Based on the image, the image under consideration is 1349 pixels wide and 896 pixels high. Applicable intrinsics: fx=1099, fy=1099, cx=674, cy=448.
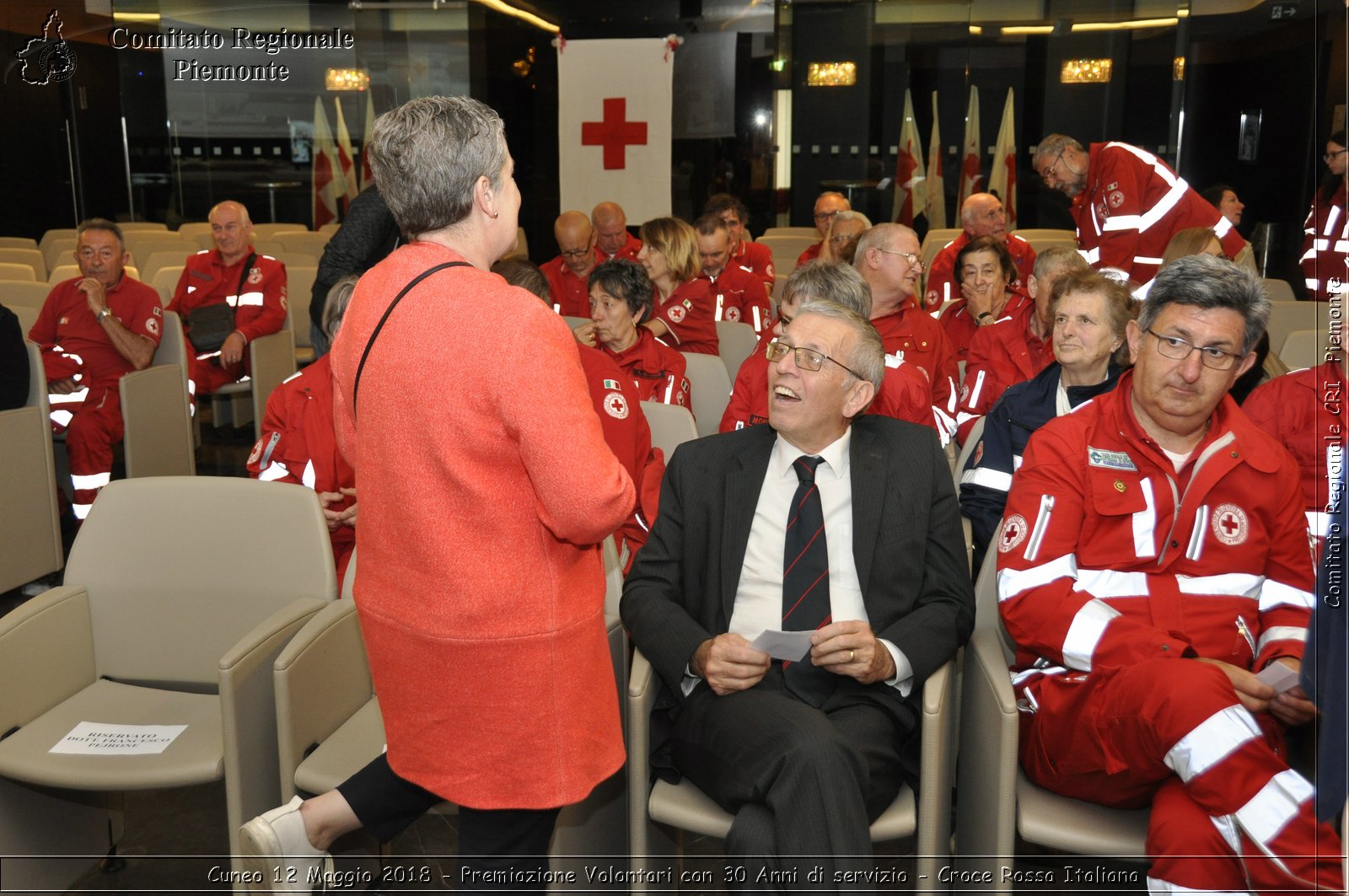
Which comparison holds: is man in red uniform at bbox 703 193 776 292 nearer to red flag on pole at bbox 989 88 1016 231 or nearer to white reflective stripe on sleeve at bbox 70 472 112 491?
red flag on pole at bbox 989 88 1016 231

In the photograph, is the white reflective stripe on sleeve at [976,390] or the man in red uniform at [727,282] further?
the man in red uniform at [727,282]

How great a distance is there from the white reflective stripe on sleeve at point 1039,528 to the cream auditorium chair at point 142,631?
4.73 feet

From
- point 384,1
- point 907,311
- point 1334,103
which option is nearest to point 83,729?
point 907,311

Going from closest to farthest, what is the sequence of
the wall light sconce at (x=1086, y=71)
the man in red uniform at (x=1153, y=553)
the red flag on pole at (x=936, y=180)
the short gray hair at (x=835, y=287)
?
1. the man in red uniform at (x=1153, y=553)
2. the short gray hair at (x=835, y=287)
3. the wall light sconce at (x=1086, y=71)
4. the red flag on pole at (x=936, y=180)

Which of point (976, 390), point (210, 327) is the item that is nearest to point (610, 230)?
point (210, 327)

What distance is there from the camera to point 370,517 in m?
1.64

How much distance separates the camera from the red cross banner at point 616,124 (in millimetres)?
8594

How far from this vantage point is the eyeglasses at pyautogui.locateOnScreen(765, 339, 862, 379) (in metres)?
2.20

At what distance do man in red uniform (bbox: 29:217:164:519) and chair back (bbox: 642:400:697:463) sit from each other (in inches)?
105

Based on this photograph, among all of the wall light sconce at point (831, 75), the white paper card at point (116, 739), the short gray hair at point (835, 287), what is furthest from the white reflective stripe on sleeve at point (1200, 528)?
the wall light sconce at point (831, 75)

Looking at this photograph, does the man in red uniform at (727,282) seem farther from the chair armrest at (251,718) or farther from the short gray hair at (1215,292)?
the chair armrest at (251,718)

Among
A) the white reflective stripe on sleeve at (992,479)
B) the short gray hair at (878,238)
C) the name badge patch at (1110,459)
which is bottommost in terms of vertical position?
the white reflective stripe on sleeve at (992,479)

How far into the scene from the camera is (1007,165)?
28.7 ft

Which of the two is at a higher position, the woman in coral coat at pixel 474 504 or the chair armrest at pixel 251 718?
the woman in coral coat at pixel 474 504
